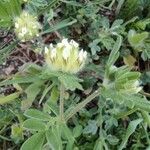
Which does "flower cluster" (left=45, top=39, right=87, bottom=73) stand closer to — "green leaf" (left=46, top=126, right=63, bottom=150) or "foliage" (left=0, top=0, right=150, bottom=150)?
"foliage" (left=0, top=0, right=150, bottom=150)

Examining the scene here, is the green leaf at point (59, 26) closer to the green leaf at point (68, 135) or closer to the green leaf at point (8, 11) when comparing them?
the green leaf at point (8, 11)

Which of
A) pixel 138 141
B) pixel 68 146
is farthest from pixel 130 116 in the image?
pixel 68 146

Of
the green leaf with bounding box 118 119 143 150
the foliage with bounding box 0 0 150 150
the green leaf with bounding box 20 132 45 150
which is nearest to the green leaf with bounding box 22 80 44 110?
the foliage with bounding box 0 0 150 150

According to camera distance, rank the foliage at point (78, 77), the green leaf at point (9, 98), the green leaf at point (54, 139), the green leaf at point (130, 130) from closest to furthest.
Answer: the green leaf at point (54, 139), the foliage at point (78, 77), the green leaf at point (130, 130), the green leaf at point (9, 98)

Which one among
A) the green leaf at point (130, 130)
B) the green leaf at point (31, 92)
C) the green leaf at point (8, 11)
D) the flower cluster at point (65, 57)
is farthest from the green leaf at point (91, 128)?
the green leaf at point (8, 11)

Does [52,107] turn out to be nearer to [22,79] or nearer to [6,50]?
[22,79]

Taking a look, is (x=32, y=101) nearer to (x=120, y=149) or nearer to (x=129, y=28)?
(x=120, y=149)
